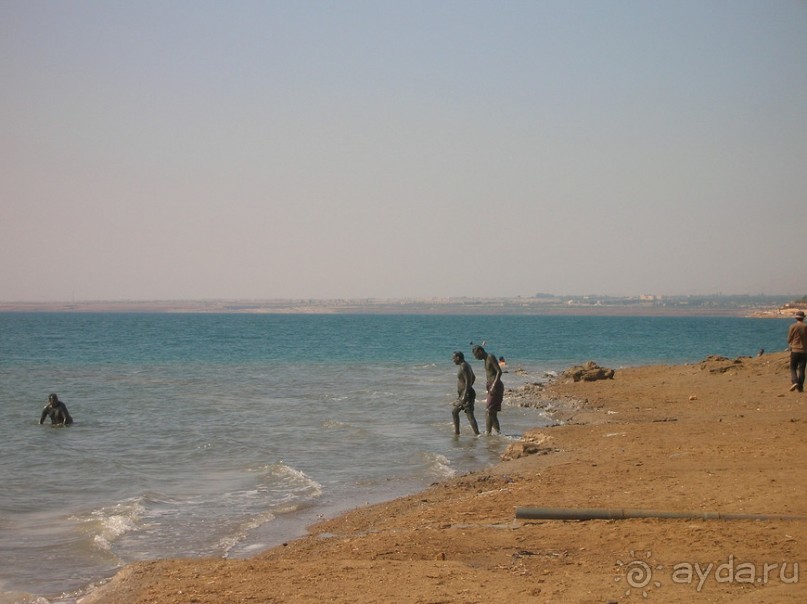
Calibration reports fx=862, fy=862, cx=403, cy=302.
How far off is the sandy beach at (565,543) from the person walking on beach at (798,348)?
4598 millimetres

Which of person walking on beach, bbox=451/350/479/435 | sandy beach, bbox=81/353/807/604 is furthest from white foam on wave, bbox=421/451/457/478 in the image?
person walking on beach, bbox=451/350/479/435

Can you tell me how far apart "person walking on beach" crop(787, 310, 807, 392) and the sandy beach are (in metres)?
4.60

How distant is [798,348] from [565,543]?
12.4m

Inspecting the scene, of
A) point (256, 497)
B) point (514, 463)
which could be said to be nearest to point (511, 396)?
point (514, 463)

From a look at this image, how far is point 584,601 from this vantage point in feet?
18.7

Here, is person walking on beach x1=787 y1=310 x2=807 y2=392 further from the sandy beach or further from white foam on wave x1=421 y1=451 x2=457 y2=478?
white foam on wave x1=421 y1=451 x2=457 y2=478

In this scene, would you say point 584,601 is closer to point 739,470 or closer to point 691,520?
point 691,520

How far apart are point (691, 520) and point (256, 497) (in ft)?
21.9

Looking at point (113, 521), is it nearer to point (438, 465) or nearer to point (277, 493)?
point (277, 493)

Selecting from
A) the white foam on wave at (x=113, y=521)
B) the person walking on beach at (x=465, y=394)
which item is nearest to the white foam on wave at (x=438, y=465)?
the person walking on beach at (x=465, y=394)

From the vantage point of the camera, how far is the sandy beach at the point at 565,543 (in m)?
6.14

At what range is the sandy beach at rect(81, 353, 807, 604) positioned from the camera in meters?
6.14

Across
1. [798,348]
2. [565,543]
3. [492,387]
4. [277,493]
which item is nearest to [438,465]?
[277,493]

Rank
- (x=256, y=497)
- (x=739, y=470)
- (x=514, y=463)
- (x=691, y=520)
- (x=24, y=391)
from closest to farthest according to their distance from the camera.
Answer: (x=691, y=520) < (x=739, y=470) < (x=256, y=497) < (x=514, y=463) < (x=24, y=391)
